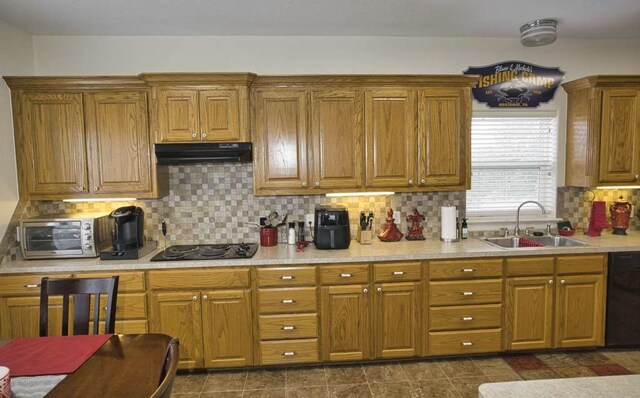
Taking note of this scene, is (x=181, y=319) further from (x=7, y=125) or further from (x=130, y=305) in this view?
(x=7, y=125)

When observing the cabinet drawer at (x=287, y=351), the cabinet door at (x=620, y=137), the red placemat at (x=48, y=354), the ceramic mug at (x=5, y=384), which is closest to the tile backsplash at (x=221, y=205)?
the cabinet drawer at (x=287, y=351)

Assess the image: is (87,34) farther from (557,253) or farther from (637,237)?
(637,237)

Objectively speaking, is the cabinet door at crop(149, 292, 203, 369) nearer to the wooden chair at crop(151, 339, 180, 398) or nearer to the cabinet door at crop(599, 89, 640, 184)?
the wooden chair at crop(151, 339, 180, 398)

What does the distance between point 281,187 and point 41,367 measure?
1.92 meters

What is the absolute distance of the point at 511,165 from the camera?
3.54m

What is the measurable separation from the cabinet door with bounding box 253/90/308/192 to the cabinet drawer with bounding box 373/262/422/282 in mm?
874

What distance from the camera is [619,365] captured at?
2.89 meters

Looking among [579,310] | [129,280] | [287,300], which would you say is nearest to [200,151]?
[129,280]

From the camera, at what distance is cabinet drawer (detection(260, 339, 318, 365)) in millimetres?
2859

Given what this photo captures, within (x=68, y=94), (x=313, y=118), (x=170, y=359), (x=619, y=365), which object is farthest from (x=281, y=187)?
(x=619, y=365)

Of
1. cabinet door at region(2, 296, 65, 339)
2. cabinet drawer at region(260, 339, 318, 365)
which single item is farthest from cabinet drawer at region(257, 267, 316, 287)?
cabinet door at region(2, 296, 65, 339)

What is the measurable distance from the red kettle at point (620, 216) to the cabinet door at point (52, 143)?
4460mm

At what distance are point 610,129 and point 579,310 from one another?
1.50 m

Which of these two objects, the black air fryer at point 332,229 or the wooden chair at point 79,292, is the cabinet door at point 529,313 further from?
the wooden chair at point 79,292
